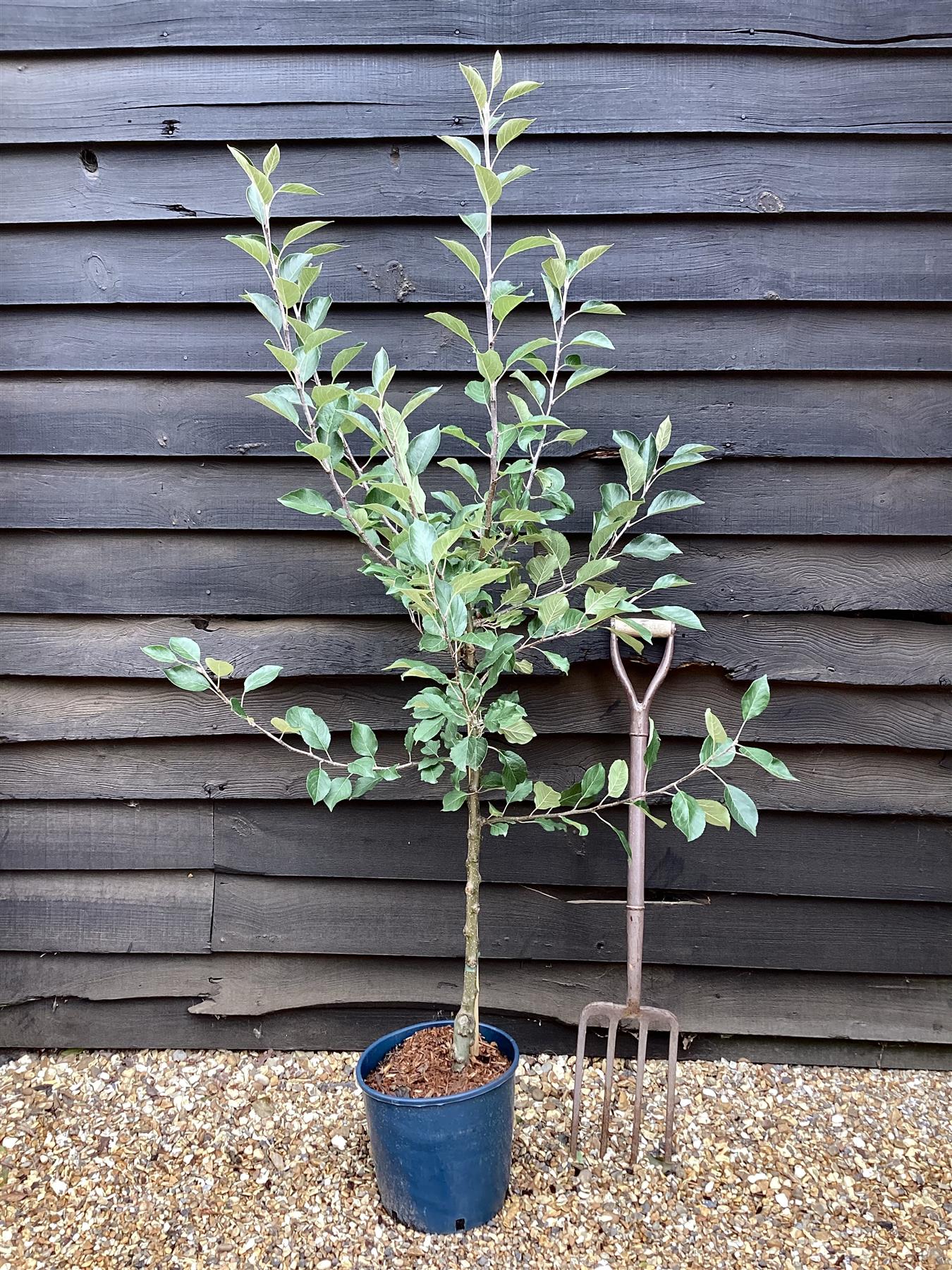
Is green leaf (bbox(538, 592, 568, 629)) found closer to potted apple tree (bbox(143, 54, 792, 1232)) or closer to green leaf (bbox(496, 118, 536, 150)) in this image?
potted apple tree (bbox(143, 54, 792, 1232))

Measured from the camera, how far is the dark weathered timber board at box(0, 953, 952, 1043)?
5.35 feet

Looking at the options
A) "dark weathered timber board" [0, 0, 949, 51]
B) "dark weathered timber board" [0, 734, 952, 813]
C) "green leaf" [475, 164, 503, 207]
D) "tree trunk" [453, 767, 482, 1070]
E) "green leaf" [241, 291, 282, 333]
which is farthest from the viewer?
"dark weathered timber board" [0, 734, 952, 813]

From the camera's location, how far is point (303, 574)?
5.24 ft

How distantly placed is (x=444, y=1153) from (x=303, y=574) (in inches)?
41.4

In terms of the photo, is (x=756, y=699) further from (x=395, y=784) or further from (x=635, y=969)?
(x=395, y=784)

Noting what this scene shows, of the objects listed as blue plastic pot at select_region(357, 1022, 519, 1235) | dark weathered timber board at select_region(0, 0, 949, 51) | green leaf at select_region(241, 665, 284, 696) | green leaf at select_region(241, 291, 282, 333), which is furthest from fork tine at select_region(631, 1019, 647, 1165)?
dark weathered timber board at select_region(0, 0, 949, 51)

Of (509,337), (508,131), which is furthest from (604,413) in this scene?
(508,131)

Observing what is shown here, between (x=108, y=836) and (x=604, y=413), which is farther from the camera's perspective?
(x=108, y=836)

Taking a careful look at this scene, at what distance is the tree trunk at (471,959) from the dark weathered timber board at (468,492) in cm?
60

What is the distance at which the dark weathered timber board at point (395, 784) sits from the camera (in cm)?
160

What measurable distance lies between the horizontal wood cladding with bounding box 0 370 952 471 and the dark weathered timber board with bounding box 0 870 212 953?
2.96ft

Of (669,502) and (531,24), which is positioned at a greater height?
(531,24)

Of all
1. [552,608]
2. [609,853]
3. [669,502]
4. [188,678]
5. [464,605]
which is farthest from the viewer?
[609,853]

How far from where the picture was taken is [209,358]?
5.18 feet
